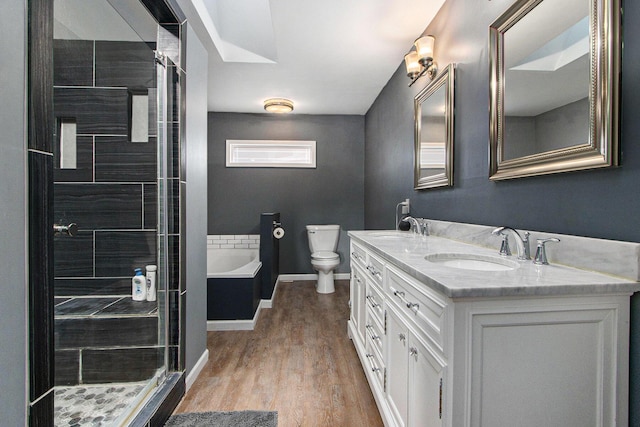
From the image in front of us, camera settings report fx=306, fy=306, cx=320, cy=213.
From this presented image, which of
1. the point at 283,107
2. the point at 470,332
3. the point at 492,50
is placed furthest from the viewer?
the point at 283,107

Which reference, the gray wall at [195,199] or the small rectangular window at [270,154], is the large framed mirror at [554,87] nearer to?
the gray wall at [195,199]

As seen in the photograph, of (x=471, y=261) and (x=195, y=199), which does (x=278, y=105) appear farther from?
(x=471, y=261)

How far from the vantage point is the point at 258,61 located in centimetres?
281

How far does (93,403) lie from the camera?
156 cm

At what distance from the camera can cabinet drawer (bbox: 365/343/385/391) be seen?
1512 mm

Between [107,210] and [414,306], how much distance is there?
76.0 inches

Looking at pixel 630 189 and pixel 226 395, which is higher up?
pixel 630 189

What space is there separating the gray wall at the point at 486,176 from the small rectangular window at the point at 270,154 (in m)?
1.47

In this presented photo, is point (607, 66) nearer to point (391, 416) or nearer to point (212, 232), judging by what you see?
point (391, 416)

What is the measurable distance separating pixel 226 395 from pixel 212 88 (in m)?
3.06

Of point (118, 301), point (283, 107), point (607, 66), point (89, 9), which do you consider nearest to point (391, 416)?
point (607, 66)

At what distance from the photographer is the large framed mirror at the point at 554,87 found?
924mm

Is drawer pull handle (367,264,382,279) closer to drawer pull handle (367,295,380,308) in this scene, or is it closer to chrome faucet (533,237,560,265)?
drawer pull handle (367,295,380,308)

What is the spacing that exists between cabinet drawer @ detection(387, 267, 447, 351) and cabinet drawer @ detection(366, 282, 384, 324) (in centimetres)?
21
